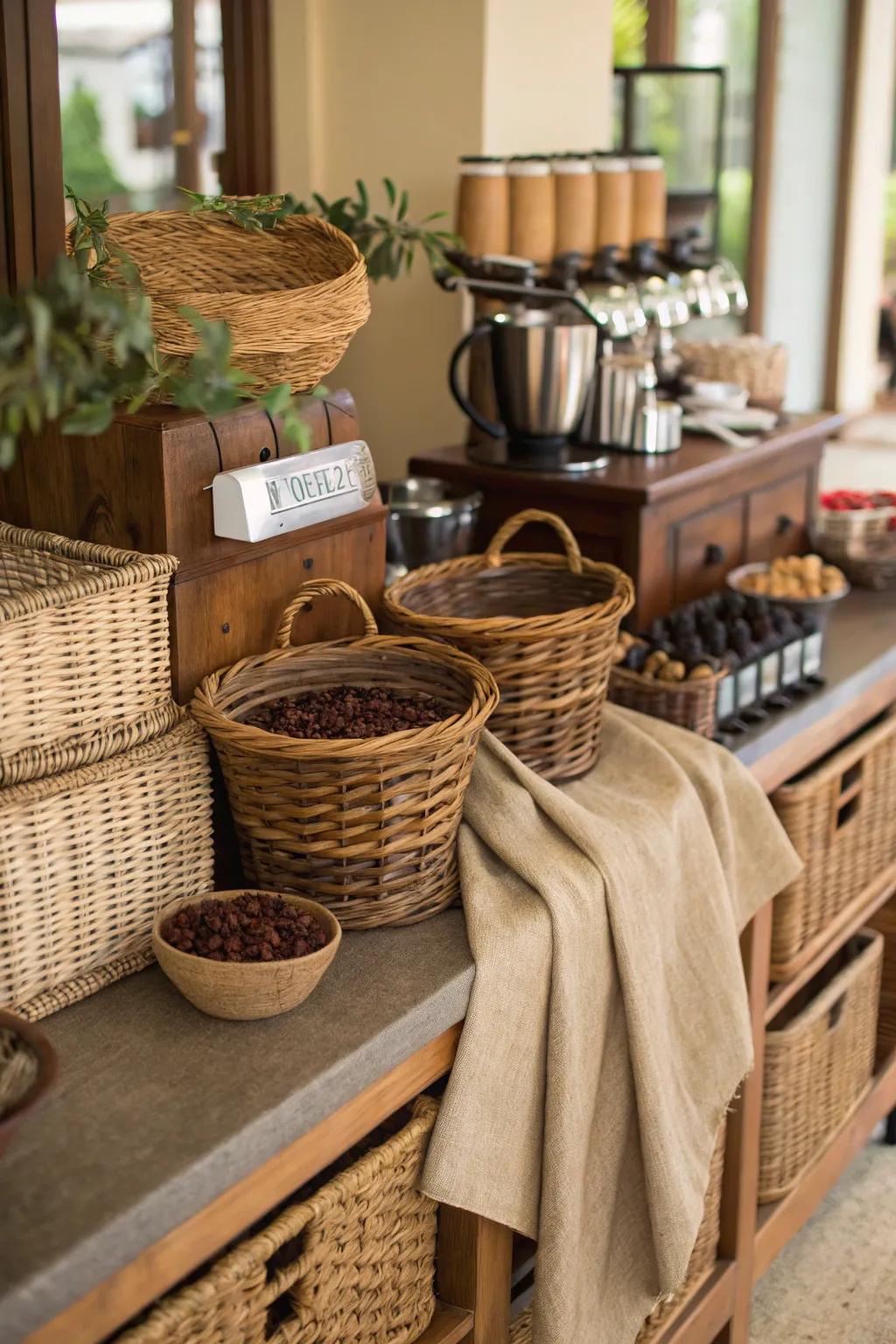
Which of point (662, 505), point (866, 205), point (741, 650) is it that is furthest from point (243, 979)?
point (866, 205)

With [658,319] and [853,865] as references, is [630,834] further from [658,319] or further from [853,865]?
[658,319]

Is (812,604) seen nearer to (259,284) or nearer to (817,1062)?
(817,1062)

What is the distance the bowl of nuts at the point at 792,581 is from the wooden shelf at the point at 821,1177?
33.6 inches

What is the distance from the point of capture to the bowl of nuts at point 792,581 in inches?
91.7

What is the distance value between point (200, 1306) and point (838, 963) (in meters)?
1.75

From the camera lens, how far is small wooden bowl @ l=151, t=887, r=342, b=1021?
4.11 ft

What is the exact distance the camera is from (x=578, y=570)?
1.87m

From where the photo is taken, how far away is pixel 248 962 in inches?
49.9

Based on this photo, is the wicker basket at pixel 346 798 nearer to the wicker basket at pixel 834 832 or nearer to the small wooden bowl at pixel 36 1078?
the small wooden bowl at pixel 36 1078

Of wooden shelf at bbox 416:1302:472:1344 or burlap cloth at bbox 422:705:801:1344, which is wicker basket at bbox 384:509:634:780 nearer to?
burlap cloth at bbox 422:705:801:1344

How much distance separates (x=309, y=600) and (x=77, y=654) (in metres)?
0.35

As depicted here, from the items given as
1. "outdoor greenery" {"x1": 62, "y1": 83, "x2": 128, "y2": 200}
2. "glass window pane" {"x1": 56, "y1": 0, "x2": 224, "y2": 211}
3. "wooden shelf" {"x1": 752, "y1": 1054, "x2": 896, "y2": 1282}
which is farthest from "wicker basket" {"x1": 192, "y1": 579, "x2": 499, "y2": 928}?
"outdoor greenery" {"x1": 62, "y1": 83, "x2": 128, "y2": 200}

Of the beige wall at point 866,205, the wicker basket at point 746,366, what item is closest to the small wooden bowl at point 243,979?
the wicker basket at point 746,366

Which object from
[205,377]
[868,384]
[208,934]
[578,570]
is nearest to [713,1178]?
[578,570]
